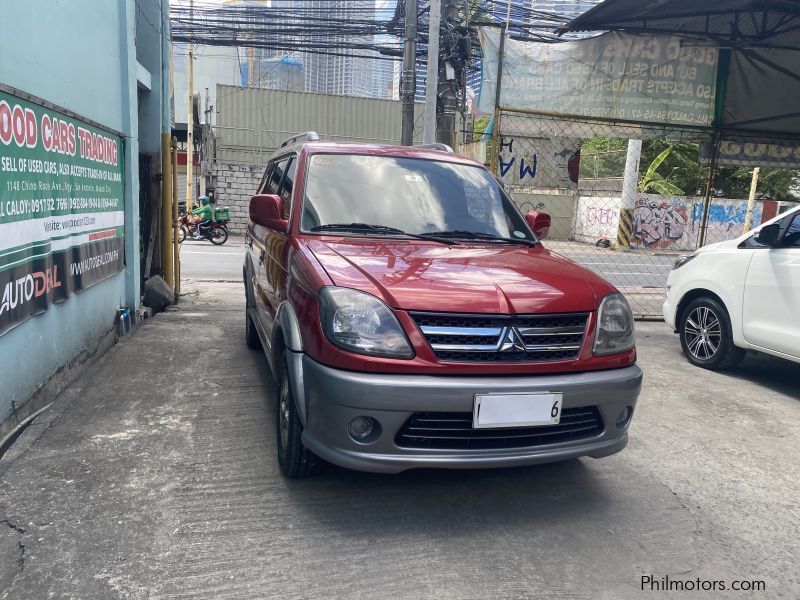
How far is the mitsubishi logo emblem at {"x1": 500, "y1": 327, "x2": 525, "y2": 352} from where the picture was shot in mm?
2748

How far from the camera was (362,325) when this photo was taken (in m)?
2.70

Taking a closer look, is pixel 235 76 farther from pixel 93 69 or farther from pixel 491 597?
pixel 491 597

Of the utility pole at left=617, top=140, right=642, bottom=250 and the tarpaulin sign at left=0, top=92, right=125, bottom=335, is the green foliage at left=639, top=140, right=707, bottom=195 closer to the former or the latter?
the utility pole at left=617, top=140, right=642, bottom=250

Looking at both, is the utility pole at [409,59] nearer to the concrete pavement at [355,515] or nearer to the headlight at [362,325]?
the concrete pavement at [355,515]

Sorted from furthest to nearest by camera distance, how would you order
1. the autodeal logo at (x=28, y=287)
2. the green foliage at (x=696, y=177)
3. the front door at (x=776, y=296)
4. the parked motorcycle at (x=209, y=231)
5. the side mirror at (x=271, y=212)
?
the green foliage at (x=696, y=177) < the parked motorcycle at (x=209, y=231) < the front door at (x=776, y=296) < the side mirror at (x=271, y=212) < the autodeal logo at (x=28, y=287)

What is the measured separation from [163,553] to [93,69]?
4.21 metres

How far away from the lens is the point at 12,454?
11.3 ft

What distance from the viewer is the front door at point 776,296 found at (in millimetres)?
4801

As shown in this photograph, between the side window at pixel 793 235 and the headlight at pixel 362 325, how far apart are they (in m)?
3.85

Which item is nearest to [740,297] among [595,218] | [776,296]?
[776,296]

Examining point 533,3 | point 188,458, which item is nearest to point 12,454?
point 188,458

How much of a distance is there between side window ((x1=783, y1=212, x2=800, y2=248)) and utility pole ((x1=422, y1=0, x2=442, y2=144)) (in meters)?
6.00

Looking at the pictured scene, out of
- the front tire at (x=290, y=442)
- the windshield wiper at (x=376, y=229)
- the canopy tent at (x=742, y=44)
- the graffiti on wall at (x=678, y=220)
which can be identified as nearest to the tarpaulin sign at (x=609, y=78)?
the canopy tent at (x=742, y=44)

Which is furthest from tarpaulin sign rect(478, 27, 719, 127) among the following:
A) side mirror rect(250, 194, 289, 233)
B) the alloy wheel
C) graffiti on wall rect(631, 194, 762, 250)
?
graffiti on wall rect(631, 194, 762, 250)
